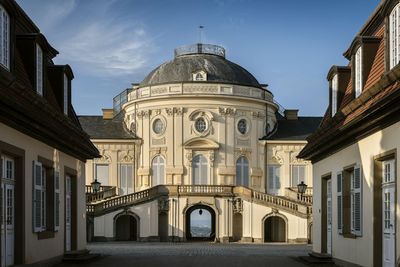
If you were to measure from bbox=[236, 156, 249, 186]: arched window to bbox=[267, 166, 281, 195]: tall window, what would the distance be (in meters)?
2.09

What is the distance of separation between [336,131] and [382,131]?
3948 mm

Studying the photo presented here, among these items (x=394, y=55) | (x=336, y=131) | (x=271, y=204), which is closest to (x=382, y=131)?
(x=394, y=55)

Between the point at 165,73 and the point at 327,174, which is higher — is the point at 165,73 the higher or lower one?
the higher one

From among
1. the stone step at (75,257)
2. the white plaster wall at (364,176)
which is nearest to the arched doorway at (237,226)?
the white plaster wall at (364,176)

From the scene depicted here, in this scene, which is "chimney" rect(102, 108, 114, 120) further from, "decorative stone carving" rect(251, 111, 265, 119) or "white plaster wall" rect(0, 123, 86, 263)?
"white plaster wall" rect(0, 123, 86, 263)

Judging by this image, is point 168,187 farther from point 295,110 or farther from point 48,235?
point 48,235

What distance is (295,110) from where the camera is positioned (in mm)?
66500

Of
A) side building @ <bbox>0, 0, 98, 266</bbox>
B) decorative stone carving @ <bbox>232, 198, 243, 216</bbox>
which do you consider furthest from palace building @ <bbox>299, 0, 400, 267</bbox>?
decorative stone carving @ <bbox>232, 198, 243, 216</bbox>

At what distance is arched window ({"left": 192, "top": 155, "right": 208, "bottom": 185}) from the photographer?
57031 mm

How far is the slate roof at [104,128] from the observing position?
60438 mm

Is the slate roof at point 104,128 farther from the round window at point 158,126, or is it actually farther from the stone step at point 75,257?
the stone step at point 75,257

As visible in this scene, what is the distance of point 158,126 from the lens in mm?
58031

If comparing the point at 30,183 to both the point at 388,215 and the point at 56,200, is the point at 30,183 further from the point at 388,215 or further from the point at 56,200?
the point at 388,215

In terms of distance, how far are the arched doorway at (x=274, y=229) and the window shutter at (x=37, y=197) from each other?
3325 centimetres
